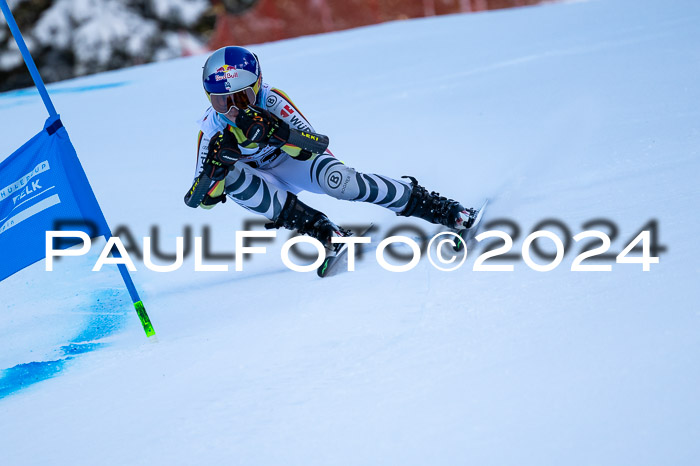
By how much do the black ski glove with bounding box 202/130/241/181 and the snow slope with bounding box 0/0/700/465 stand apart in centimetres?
64

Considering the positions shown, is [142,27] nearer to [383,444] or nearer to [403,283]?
[403,283]

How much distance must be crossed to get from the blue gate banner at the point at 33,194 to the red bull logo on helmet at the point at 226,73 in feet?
2.37

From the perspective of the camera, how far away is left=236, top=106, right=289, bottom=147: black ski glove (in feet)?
10.5

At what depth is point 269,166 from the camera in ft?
12.4

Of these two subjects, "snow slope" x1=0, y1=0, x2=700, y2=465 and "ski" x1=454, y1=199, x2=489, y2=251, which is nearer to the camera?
"snow slope" x1=0, y1=0, x2=700, y2=465

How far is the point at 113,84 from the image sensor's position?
985 centimetres

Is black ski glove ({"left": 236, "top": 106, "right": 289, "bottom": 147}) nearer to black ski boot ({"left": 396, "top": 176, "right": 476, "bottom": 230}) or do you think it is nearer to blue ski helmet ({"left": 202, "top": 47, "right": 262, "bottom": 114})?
blue ski helmet ({"left": 202, "top": 47, "right": 262, "bottom": 114})

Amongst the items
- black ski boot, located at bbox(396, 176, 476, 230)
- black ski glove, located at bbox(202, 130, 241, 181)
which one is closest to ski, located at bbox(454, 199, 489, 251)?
black ski boot, located at bbox(396, 176, 476, 230)

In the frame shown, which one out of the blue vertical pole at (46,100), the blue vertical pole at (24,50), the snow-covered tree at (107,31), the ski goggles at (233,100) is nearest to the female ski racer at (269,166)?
the ski goggles at (233,100)

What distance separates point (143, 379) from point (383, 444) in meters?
1.16

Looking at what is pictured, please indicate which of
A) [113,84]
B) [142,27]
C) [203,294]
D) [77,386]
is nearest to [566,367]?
[77,386]

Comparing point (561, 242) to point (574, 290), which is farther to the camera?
point (561, 242)

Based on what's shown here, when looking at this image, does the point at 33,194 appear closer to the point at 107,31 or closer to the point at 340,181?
the point at 340,181

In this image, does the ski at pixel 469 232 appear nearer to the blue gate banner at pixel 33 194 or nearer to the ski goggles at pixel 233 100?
the ski goggles at pixel 233 100
